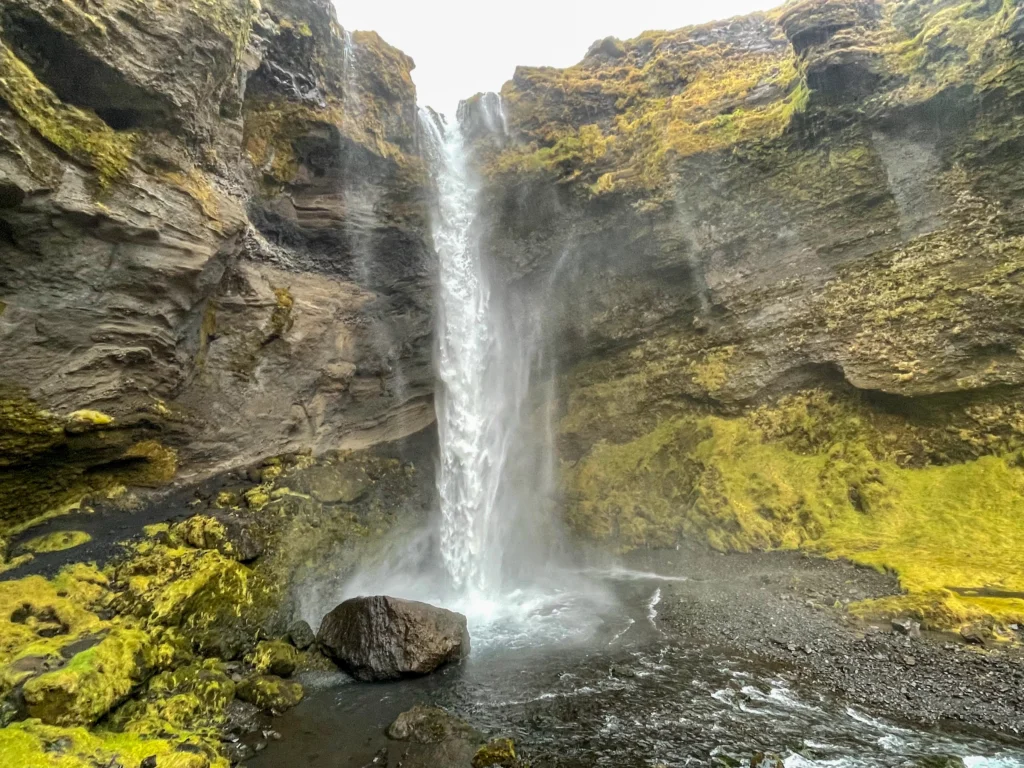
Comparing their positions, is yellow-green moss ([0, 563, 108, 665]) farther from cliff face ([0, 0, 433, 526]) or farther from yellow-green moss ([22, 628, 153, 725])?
cliff face ([0, 0, 433, 526])

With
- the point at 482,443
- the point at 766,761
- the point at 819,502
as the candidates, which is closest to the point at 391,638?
the point at 766,761

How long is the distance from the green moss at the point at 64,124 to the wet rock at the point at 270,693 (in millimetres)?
10353

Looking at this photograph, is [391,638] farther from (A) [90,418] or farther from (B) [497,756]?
(A) [90,418]

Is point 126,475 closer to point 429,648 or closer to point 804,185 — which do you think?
point 429,648

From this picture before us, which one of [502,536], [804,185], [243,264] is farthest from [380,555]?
[804,185]

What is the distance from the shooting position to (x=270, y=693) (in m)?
9.41

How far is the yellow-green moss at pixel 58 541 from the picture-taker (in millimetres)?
10684

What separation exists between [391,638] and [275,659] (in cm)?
233

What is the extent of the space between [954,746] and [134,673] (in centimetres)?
1223

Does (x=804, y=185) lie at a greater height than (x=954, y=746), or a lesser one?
greater

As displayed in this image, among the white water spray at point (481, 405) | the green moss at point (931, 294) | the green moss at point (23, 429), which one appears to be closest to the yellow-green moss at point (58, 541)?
the green moss at point (23, 429)

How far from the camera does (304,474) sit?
16.3 meters

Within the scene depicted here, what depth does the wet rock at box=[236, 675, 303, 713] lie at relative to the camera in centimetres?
926

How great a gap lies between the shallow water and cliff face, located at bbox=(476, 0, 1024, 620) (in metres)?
4.36
